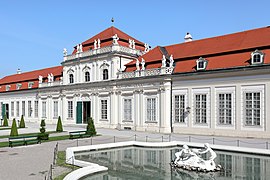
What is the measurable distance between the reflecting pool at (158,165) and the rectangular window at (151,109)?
1230 centimetres

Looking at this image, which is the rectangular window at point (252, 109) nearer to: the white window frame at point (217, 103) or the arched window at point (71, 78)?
the white window frame at point (217, 103)

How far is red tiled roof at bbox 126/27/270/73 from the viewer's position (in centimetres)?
2634

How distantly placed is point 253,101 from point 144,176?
16.4m

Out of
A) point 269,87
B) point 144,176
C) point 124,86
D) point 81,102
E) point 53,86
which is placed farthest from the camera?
point 53,86

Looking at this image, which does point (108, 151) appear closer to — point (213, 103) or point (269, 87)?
point (213, 103)

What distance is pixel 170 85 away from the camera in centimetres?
3108

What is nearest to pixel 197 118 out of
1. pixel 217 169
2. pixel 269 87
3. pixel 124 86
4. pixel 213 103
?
pixel 213 103

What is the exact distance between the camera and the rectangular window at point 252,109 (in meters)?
25.1

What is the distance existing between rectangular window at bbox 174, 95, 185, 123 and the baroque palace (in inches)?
4.2

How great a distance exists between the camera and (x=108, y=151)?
19.6 m

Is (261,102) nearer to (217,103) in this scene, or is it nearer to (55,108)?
(217,103)

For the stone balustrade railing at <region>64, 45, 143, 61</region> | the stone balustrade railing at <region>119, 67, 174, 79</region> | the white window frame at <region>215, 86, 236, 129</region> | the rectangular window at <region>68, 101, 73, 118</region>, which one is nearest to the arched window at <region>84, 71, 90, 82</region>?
the stone balustrade railing at <region>64, 45, 143, 61</region>

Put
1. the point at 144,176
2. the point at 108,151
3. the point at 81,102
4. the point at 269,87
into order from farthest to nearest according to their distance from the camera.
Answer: the point at 81,102 < the point at 269,87 < the point at 108,151 < the point at 144,176

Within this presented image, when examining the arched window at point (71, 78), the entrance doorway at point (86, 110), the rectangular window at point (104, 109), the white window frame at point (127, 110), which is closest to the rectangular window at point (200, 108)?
the white window frame at point (127, 110)
